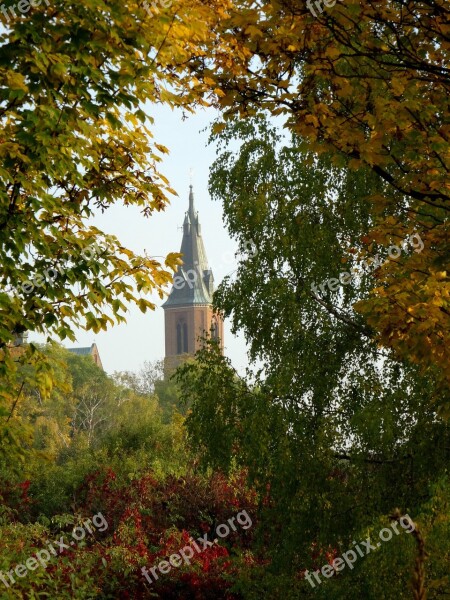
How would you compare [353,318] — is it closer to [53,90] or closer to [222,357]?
[222,357]

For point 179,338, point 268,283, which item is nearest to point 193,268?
point 179,338

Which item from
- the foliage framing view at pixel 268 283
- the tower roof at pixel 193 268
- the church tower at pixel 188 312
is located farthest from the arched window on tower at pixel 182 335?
the foliage framing view at pixel 268 283

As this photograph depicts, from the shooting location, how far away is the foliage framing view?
4922 mm

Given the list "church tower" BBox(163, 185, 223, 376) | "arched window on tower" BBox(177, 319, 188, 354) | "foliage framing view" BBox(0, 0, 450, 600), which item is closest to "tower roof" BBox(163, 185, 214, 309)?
"church tower" BBox(163, 185, 223, 376)

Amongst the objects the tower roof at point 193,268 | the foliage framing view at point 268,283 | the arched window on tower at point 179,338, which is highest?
the tower roof at point 193,268

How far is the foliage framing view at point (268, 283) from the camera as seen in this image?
4.92 meters

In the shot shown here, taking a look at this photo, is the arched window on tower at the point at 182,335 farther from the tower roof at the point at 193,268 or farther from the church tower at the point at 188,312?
the tower roof at the point at 193,268

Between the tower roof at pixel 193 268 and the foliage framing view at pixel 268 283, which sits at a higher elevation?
the tower roof at pixel 193 268

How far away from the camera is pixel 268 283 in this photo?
12461mm

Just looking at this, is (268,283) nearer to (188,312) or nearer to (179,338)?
(188,312)

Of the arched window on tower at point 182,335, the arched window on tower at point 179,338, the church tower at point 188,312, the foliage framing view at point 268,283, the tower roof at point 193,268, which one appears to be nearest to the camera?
the foliage framing view at point 268,283

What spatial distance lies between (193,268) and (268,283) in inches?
3552

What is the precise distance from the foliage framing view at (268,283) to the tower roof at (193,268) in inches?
3145

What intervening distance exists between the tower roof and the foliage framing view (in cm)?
7988
